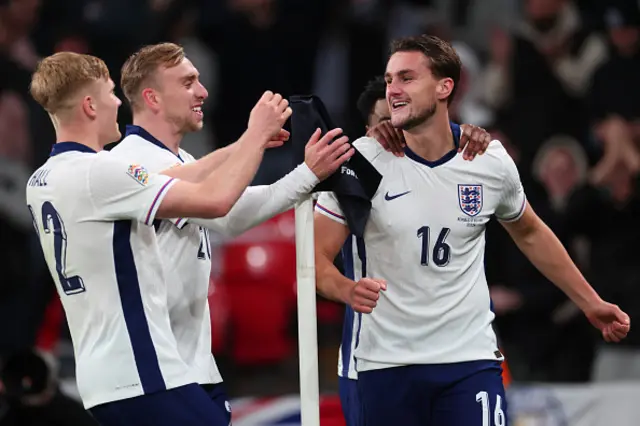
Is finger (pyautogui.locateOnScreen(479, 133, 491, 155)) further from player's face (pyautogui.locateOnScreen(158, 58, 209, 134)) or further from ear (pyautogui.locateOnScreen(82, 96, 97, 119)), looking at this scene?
ear (pyautogui.locateOnScreen(82, 96, 97, 119))

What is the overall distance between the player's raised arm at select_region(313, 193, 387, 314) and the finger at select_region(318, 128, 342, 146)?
52cm

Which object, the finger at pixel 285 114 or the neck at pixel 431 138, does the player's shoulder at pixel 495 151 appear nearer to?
the neck at pixel 431 138

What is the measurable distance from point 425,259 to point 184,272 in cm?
103

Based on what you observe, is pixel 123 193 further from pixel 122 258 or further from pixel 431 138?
pixel 431 138

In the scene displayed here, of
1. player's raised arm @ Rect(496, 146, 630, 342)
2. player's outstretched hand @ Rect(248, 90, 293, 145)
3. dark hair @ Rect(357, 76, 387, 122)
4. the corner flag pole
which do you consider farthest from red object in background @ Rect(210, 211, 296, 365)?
player's outstretched hand @ Rect(248, 90, 293, 145)

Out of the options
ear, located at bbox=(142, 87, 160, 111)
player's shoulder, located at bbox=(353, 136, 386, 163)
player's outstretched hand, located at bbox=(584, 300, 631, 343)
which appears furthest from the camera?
player's outstretched hand, located at bbox=(584, 300, 631, 343)

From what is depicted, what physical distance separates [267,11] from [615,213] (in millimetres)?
3746

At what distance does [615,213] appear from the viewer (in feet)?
29.9

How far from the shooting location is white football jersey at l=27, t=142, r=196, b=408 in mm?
4750

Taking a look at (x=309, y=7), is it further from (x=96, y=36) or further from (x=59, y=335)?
(x=59, y=335)

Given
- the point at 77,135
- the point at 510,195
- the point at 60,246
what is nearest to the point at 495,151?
the point at 510,195

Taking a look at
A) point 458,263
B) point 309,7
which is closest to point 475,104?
point 309,7

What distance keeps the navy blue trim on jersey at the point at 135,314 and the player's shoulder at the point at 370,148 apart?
4.06 ft

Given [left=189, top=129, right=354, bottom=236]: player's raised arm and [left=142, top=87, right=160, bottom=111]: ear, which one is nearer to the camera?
[left=189, top=129, right=354, bottom=236]: player's raised arm
